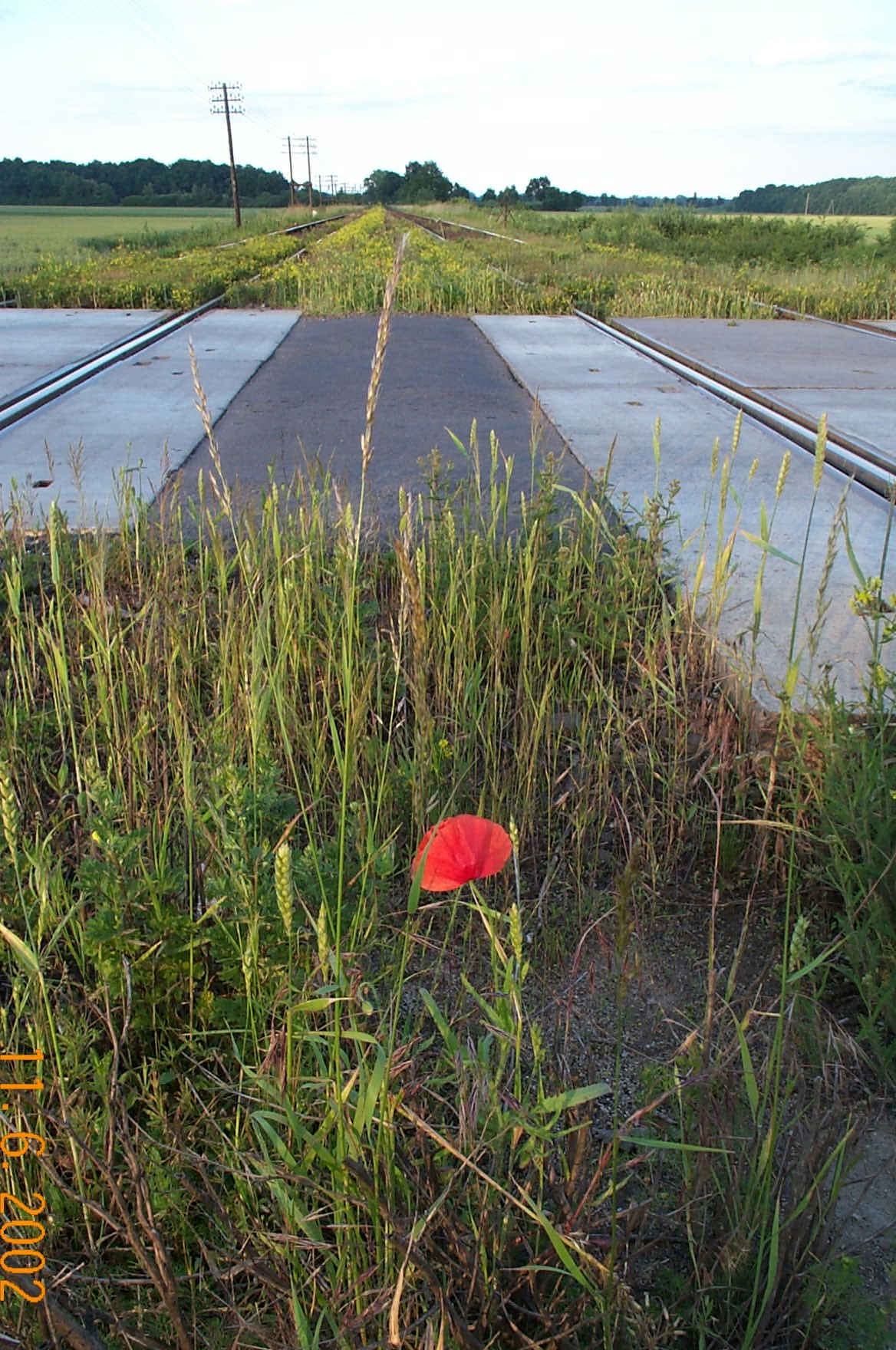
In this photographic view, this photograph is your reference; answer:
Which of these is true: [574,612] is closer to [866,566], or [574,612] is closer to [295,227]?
[866,566]

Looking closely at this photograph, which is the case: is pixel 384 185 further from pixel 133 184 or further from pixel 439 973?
pixel 439 973

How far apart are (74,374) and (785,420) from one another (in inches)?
177

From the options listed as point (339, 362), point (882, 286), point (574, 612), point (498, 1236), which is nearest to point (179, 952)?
point (498, 1236)

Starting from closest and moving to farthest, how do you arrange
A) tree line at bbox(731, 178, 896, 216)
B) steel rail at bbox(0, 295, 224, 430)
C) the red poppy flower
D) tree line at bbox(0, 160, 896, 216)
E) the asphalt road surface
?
1. the red poppy flower
2. the asphalt road surface
3. steel rail at bbox(0, 295, 224, 430)
4. tree line at bbox(731, 178, 896, 216)
5. tree line at bbox(0, 160, 896, 216)

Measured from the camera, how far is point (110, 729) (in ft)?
7.15

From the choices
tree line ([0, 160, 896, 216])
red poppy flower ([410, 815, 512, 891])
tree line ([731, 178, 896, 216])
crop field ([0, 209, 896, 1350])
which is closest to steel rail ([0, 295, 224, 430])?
crop field ([0, 209, 896, 1350])

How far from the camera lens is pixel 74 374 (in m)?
6.68

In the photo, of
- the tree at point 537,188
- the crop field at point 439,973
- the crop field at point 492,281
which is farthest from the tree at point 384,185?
the crop field at point 439,973

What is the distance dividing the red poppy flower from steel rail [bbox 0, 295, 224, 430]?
4668 mm

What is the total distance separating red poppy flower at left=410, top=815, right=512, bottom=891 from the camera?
4.33 feet

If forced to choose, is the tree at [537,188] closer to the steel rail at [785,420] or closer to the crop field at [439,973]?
the steel rail at [785,420]

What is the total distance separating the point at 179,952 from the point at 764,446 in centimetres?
421

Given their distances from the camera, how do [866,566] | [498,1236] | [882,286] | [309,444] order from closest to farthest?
[498,1236] → [866,566] → [309,444] → [882,286]

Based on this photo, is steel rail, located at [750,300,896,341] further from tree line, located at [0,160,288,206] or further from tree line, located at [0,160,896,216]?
tree line, located at [0,160,288,206]
